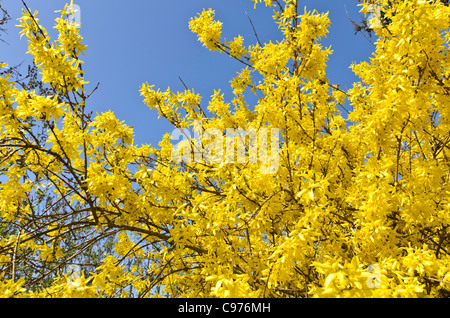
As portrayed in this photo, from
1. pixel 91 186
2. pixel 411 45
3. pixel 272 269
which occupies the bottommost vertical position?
pixel 272 269

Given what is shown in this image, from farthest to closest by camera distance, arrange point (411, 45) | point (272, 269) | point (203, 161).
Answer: point (203, 161) < point (411, 45) < point (272, 269)

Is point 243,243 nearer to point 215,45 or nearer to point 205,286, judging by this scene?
point 205,286

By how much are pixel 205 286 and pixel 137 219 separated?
1.26 m

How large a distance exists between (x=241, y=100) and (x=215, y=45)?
0.86 meters

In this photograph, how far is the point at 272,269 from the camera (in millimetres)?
1750
